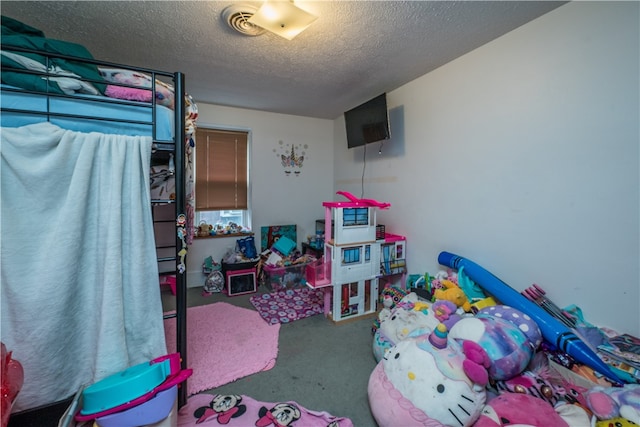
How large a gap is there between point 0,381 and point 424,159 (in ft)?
9.15

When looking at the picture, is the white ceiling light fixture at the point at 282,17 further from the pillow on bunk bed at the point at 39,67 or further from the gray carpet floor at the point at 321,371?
the gray carpet floor at the point at 321,371

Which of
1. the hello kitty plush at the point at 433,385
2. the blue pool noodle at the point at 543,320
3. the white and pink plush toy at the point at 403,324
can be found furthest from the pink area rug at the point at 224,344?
the blue pool noodle at the point at 543,320

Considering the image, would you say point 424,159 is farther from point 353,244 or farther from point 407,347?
point 407,347

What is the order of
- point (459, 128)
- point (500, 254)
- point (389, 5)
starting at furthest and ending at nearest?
point (459, 128)
point (500, 254)
point (389, 5)

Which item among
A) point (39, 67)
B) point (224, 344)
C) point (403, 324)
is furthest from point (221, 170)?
point (403, 324)

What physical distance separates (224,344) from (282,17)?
2228 mm

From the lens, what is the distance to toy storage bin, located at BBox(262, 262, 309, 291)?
10.4 feet

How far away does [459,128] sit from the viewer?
7.08ft

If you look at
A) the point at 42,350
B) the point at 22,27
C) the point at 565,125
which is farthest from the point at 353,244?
the point at 22,27

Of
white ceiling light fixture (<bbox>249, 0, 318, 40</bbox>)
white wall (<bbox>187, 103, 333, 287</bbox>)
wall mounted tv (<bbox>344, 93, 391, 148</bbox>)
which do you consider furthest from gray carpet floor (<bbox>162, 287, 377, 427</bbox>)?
white ceiling light fixture (<bbox>249, 0, 318, 40</bbox>)

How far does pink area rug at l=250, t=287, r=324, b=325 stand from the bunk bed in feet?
4.42

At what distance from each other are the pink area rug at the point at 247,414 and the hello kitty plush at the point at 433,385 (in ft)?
0.88

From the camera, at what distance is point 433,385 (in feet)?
3.81

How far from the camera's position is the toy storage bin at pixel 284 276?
316 centimetres
